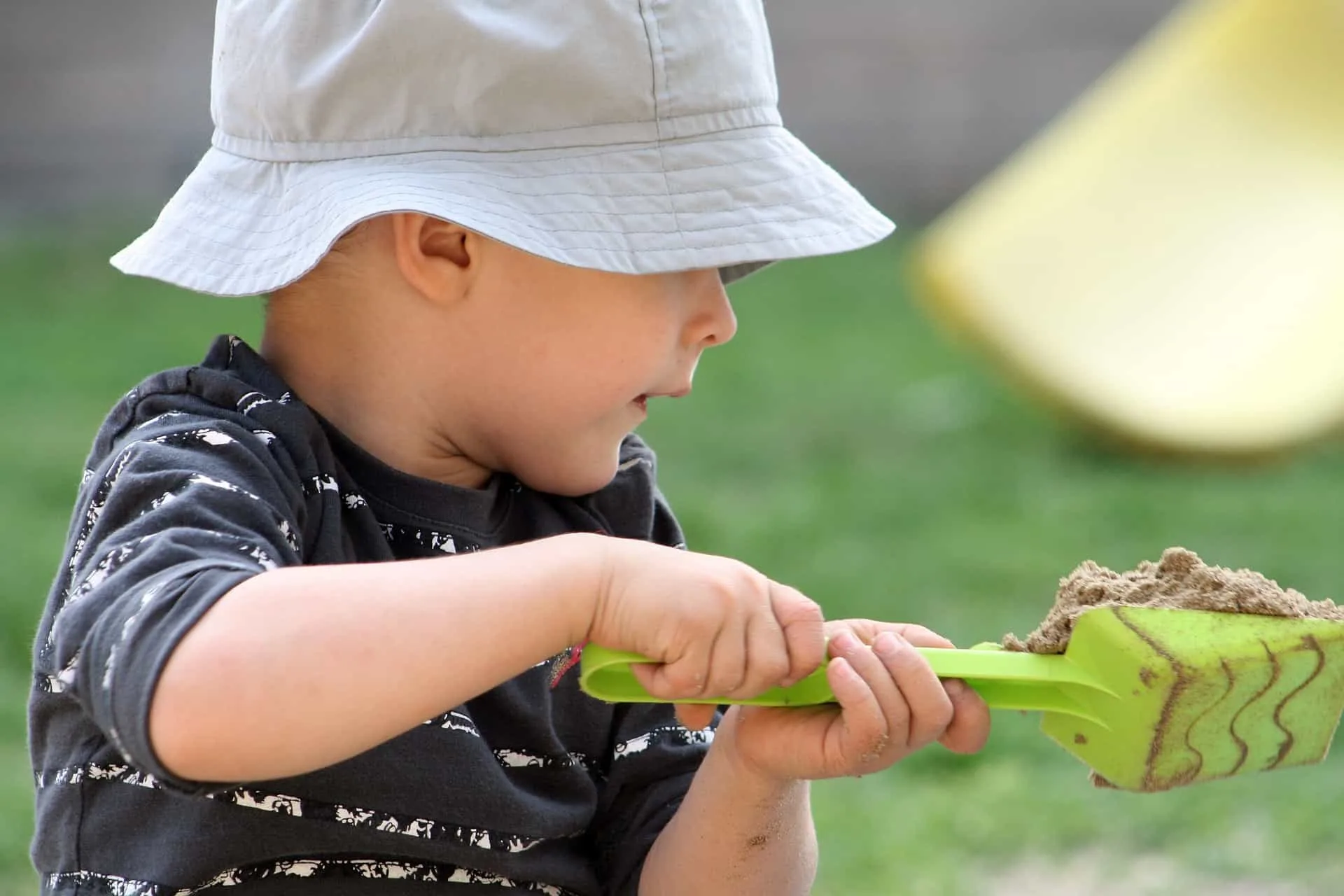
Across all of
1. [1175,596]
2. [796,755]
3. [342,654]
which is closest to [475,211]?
[342,654]

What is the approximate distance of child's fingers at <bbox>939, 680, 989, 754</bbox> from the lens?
3.75 feet

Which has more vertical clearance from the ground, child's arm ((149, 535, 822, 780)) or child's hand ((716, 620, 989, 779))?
child's arm ((149, 535, 822, 780))

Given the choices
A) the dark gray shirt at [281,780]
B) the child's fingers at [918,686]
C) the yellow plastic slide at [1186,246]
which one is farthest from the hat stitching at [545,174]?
the yellow plastic slide at [1186,246]

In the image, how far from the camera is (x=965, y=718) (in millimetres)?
1143

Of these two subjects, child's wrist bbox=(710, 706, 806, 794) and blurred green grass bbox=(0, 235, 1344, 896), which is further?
blurred green grass bbox=(0, 235, 1344, 896)

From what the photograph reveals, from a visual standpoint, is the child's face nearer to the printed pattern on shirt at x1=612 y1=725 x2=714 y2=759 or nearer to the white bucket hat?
the white bucket hat

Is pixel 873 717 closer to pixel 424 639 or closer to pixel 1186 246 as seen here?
pixel 424 639

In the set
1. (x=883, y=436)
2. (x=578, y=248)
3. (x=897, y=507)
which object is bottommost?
(x=883, y=436)

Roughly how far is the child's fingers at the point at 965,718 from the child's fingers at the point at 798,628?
11 centimetres

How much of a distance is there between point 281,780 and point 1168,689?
1.90ft

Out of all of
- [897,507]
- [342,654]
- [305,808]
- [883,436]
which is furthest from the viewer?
[883,436]

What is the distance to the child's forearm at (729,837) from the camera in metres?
1.30

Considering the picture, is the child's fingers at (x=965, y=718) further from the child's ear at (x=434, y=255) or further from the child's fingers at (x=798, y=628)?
the child's ear at (x=434, y=255)

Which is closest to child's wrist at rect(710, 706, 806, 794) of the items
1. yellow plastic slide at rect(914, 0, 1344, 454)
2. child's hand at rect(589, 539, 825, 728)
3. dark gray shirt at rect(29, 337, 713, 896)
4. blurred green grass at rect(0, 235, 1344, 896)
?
dark gray shirt at rect(29, 337, 713, 896)
